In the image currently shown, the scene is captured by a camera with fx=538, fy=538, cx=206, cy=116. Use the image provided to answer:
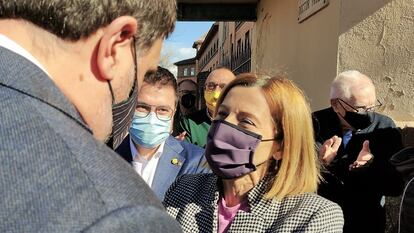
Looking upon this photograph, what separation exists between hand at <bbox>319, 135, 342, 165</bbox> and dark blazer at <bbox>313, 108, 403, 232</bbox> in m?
0.06

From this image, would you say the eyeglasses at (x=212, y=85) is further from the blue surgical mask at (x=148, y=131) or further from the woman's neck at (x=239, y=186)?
the woman's neck at (x=239, y=186)

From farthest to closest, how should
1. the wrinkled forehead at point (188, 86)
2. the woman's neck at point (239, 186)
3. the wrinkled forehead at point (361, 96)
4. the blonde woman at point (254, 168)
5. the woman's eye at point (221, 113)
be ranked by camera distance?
1. the wrinkled forehead at point (188, 86)
2. the wrinkled forehead at point (361, 96)
3. the woman's eye at point (221, 113)
4. the woman's neck at point (239, 186)
5. the blonde woman at point (254, 168)

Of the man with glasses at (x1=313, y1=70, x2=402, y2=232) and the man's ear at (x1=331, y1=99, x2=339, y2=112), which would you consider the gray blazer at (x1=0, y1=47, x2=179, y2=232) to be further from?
the man's ear at (x1=331, y1=99, x2=339, y2=112)

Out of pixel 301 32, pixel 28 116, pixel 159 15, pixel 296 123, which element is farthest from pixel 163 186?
pixel 301 32

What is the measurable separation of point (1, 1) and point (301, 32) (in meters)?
6.38

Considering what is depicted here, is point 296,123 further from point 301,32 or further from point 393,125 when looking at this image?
point 301,32

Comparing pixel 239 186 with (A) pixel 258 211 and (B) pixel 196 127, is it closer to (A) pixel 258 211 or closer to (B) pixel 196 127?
(A) pixel 258 211

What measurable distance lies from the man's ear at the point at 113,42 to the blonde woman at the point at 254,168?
1263mm

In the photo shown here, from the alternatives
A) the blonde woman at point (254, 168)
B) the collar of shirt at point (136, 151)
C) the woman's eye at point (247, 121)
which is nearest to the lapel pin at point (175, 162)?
the collar of shirt at point (136, 151)

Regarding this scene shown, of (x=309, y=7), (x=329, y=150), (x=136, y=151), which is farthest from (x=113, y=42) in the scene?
(x=309, y=7)

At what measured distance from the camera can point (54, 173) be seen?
29.2 inches

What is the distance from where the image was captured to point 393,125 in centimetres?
361

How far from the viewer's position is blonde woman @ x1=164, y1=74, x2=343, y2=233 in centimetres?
211

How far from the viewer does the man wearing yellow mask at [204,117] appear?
161 inches
